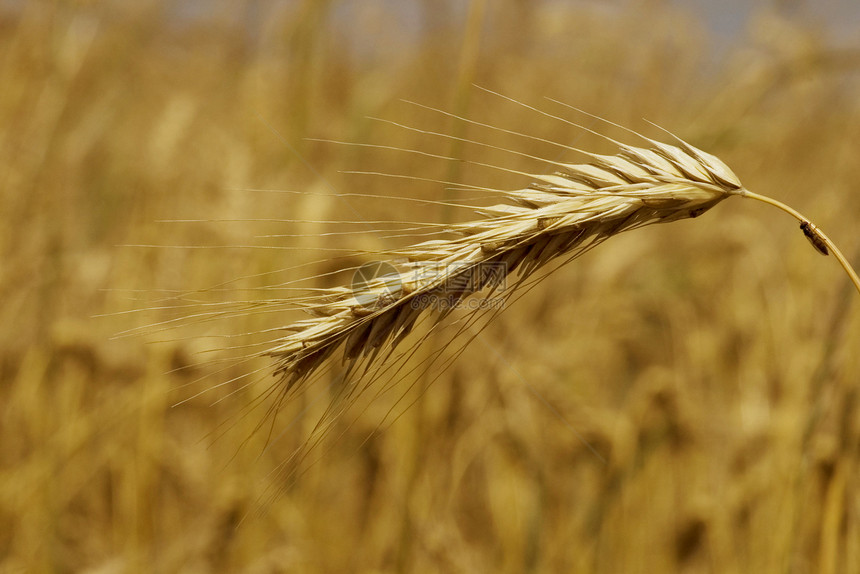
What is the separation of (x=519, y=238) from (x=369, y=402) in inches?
28.2

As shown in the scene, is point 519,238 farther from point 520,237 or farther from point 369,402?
point 369,402

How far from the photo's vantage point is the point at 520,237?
726 millimetres

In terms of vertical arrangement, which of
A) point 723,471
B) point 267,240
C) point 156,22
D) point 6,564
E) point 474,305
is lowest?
point 6,564

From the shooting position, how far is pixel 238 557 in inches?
61.7

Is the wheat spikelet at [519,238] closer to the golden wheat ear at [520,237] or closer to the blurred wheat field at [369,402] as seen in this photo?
the golden wheat ear at [520,237]

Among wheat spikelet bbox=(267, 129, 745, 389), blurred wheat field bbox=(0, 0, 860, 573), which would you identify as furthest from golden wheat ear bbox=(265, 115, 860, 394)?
blurred wheat field bbox=(0, 0, 860, 573)

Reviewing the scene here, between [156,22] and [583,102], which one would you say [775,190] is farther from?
[156,22]

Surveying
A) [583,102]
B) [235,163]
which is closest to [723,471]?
[235,163]

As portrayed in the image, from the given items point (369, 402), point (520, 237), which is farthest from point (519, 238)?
point (369, 402)

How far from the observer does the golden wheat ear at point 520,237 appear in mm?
699

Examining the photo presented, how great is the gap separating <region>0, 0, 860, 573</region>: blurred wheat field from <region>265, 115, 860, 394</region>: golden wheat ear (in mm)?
289

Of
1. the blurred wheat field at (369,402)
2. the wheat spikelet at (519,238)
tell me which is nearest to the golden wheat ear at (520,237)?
the wheat spikelet at (519,238)

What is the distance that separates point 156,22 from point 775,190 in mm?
3486

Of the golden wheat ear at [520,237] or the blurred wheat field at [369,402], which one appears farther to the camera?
the blurred wheat field at [369,402]
